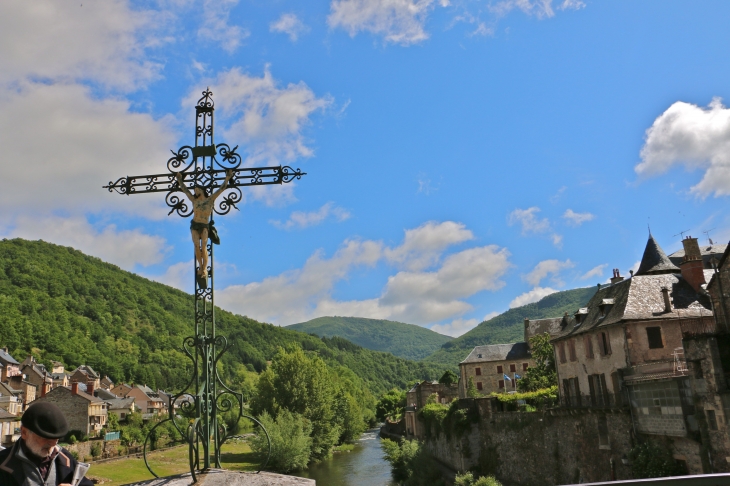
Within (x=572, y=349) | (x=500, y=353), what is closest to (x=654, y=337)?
(x=572, y=349)

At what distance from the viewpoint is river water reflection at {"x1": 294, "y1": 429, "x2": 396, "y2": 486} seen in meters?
44.1

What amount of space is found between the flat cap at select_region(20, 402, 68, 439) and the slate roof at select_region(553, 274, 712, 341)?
28.4 m

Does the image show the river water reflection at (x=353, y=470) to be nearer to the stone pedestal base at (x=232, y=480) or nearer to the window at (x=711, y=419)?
the window at (x=711, y=419)

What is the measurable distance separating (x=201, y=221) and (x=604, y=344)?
2835cm

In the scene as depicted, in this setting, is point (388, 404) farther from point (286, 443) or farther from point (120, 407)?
point (286, 443)

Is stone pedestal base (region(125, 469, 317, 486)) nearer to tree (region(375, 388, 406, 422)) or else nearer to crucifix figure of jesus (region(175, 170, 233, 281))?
crucifix figure of jesus (region(175, 170, 233, 281))

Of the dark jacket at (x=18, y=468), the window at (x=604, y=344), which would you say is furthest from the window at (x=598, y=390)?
the dark jacket at (x=18, y=468)

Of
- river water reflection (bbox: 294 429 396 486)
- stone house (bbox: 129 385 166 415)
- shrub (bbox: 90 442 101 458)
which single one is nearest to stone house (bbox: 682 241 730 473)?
river water reflection (bbox: 294 429 396 486)

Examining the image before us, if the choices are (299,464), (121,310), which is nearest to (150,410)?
(299,464)

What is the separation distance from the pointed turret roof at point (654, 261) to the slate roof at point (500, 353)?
27759mm

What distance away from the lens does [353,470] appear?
50.8 metres

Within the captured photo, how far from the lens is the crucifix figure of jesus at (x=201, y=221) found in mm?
5906

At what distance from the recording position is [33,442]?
10.9 feet

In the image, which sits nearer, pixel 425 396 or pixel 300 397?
pixel 425 396
